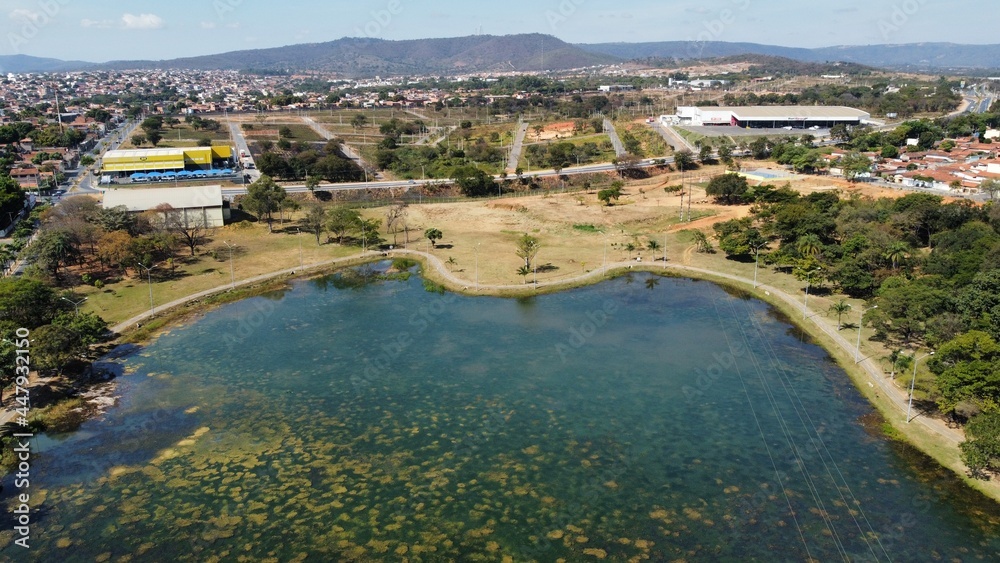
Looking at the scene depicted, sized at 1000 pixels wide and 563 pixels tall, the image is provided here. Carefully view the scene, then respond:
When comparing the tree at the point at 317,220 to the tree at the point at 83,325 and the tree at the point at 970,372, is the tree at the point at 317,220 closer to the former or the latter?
the tree at the point at 83,325

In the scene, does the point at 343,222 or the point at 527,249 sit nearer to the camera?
the point at 527,249

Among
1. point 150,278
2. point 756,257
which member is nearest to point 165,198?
point 150,278

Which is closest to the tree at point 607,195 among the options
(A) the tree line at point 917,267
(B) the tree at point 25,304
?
(A) the tree line at point 917,267

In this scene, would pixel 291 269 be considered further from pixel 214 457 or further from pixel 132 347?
pixel 214 457

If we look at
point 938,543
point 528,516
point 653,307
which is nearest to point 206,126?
point 653,307

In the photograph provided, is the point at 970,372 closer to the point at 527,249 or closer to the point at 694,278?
the point at 694,278

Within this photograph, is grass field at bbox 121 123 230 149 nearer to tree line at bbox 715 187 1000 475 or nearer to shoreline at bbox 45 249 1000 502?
shoreline at bbox 45 249 1000 502

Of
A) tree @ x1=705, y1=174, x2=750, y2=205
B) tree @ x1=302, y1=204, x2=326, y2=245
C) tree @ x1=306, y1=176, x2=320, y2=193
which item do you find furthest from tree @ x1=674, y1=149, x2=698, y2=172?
tree @ x1=302, y1=204, x2=326, y2=245
